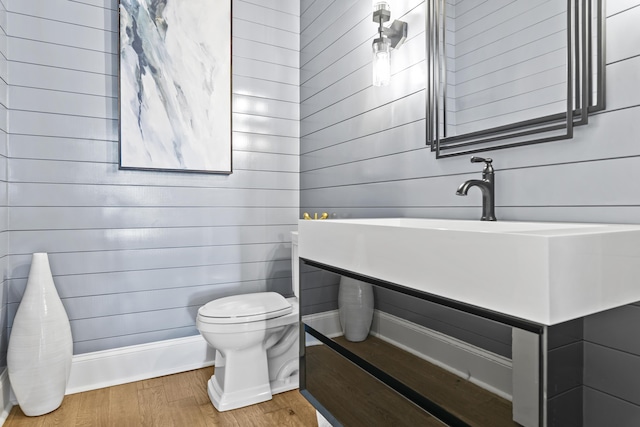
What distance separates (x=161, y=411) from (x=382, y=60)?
1.93 meters

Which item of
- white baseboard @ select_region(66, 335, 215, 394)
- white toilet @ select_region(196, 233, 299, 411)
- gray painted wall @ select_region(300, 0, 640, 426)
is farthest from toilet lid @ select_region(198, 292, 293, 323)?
gray painted wall @ select_region(300, 0, 640, 426)

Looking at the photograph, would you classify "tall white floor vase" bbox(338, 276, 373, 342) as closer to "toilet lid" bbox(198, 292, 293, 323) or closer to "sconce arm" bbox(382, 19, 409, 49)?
"toilet lid" bbox(198, 292, 293, 323)

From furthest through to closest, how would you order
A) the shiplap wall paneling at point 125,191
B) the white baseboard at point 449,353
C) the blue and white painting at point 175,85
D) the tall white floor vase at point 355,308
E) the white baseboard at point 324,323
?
the blue and white painting at point 175,85
the shiplap wall paneling at point 125,191
the white baseboard at point 324,323
the tall white floor vase at point 355,308
the white baseboard at point 449,353

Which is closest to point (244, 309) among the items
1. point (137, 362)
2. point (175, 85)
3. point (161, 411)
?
point (161, 411)

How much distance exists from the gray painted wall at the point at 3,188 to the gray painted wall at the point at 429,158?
162 centimetres

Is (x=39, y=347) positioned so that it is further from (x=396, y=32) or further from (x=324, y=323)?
(x=396, y=32)

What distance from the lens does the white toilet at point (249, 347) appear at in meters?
1.83

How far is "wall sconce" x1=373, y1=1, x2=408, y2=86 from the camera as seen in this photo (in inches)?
66.1

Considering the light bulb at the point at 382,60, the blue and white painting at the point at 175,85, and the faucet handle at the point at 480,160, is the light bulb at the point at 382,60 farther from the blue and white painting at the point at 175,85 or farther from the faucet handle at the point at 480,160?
the blue and white painting at the point at 175,85

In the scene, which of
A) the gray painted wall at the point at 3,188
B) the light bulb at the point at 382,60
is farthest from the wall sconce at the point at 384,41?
the gray painted wall at the point at 3,188

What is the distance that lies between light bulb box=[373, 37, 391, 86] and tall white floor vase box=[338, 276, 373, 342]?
3.07 ft

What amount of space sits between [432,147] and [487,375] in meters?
0.95

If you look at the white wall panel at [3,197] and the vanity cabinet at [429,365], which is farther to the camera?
the white wall panel at [3,197]

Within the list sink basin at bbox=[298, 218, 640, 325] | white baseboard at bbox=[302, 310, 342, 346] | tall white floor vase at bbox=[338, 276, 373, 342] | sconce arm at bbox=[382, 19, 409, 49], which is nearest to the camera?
sink basin at bbox=[298, 218, 640, 325]
